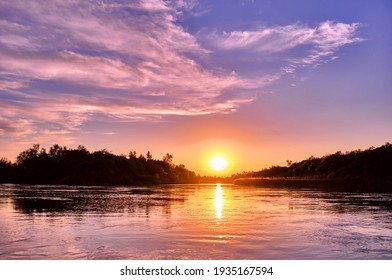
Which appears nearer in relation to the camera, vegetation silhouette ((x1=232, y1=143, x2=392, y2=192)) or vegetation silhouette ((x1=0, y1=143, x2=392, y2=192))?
vegetation silhouette ((x1=232, y1=143, x2=392, y2=192))

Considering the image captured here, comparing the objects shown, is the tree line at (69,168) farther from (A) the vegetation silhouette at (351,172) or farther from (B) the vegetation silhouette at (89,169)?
(A) the vegetation silhouette at (351,172)

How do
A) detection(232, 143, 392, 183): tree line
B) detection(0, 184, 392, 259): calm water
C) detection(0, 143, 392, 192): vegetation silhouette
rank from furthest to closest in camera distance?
detection(0, 143, 392, 192): vegetation silhouette → detection(232, 143, 392, 183): tree line → detection(0, 184, 392, 259): calm water

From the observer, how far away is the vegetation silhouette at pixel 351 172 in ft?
259

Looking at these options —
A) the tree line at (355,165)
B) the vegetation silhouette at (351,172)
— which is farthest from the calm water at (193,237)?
the tree line at (355,165)

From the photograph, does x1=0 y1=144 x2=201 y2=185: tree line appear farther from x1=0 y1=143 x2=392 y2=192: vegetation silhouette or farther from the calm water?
the calm water

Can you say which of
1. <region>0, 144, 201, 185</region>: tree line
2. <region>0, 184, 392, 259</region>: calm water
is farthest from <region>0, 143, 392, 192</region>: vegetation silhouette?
<region>0, 184, 392, 259</region>: calm water

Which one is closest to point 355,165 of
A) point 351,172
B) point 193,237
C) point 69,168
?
point 351,172

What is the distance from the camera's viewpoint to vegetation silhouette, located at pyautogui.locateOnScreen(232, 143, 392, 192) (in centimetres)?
7907

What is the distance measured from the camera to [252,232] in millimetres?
16297

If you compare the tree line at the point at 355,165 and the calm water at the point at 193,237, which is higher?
the tree line at the point at 355,165

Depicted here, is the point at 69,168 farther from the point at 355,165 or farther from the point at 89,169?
the point at 355,165
